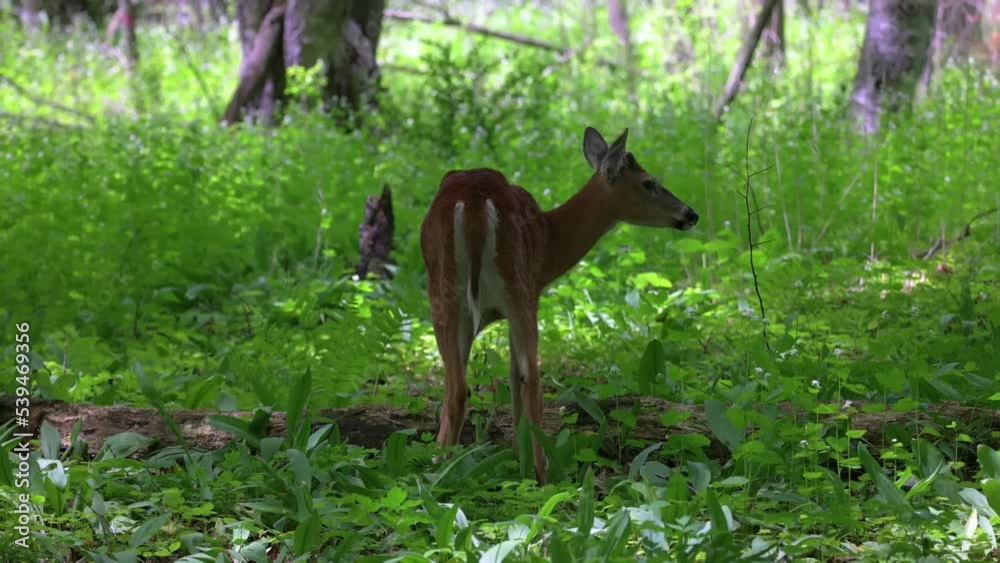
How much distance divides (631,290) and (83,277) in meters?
3.06

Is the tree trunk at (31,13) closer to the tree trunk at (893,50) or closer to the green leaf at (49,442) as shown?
the tree trunk at (893,50)

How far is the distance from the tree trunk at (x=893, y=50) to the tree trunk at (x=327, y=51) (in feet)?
14.4

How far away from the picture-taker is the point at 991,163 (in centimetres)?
797

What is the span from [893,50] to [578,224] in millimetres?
6711

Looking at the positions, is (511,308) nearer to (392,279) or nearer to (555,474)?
(555,474)

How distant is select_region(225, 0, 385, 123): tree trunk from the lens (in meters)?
11.2

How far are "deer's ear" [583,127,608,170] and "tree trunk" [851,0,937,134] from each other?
601 centimetres

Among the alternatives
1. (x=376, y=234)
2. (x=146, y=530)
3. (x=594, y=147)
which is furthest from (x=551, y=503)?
(x=376, y=234)

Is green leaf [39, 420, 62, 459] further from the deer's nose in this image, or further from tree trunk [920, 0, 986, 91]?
tree trunk [920, 0, 986, 91]

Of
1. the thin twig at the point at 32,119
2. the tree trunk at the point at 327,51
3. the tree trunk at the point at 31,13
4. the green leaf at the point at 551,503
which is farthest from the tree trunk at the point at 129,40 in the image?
the green leaf at the point at 551,503

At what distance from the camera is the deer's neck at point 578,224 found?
458 centimetres

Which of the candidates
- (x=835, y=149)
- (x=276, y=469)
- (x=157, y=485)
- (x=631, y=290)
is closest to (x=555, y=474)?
(x=276, y=469)

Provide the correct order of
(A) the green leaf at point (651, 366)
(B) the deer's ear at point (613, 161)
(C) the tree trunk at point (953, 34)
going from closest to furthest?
1. (B) the deer's ear at point (613, 161)
2. (A) the green leaf at point (651, 366)
3. (C) the tree trunk at point (953, 34)

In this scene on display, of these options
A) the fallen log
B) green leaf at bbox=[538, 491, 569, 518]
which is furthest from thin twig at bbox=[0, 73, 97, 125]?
green leaf at bbox=[538, 491, 569, 518]
